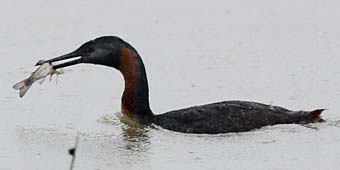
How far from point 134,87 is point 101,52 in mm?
341

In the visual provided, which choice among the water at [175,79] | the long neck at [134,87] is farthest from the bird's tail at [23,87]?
the long neck at [134,87]

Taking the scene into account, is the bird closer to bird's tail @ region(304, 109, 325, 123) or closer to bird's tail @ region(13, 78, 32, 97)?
bird's tail @ region(304, 109, 325, 123)

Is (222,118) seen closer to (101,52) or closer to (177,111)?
(177,111)

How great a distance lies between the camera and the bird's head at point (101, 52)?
10016 mm

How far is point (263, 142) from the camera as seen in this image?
952 centimetres

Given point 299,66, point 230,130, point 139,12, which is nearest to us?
point 230,130

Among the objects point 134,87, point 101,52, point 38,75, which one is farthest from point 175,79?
point 38,75

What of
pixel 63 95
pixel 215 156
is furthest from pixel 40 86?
pixel 215 156

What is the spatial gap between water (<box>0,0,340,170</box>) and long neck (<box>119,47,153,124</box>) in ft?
0.46

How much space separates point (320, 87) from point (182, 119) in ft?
5.55

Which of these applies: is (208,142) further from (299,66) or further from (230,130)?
(299,66)

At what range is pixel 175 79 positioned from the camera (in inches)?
446

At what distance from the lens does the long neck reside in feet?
32.9

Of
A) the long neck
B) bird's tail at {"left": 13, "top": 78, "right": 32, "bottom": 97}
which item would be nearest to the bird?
the long neck
